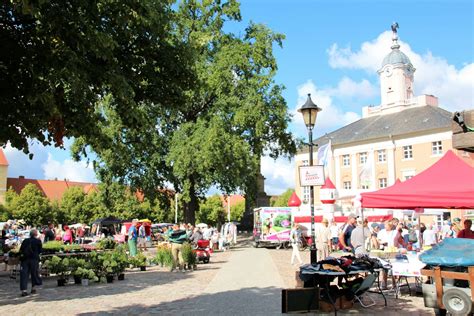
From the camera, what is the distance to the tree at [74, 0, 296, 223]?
3181cm

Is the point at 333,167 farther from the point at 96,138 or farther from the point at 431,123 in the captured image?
the point at 96,138

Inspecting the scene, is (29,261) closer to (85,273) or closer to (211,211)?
(85,273)

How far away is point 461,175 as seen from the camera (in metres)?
10.8

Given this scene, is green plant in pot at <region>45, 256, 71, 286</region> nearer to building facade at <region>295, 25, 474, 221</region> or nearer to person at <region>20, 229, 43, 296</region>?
person at <region>20, 229, 43, 296</region>

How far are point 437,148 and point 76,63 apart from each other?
57.9 meters

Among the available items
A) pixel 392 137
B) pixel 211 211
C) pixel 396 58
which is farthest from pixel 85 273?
pixel 211 211

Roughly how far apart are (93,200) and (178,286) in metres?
66.4

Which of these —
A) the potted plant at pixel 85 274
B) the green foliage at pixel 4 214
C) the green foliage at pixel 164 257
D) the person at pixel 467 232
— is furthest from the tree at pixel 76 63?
the green foliage at pixel 4 214

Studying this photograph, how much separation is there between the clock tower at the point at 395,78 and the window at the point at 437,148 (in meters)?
14.8

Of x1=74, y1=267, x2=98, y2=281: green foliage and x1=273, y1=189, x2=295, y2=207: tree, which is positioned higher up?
x1=273, y1=189, x2=295, y2=207: tree

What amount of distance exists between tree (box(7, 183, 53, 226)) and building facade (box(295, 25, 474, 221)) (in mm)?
37574

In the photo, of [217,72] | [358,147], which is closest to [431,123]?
[358,147]

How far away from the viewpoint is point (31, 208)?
246 ft

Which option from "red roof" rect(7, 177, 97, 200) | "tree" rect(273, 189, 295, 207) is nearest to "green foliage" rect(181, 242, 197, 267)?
"red roof" rect(7, 177, 97, 200)
